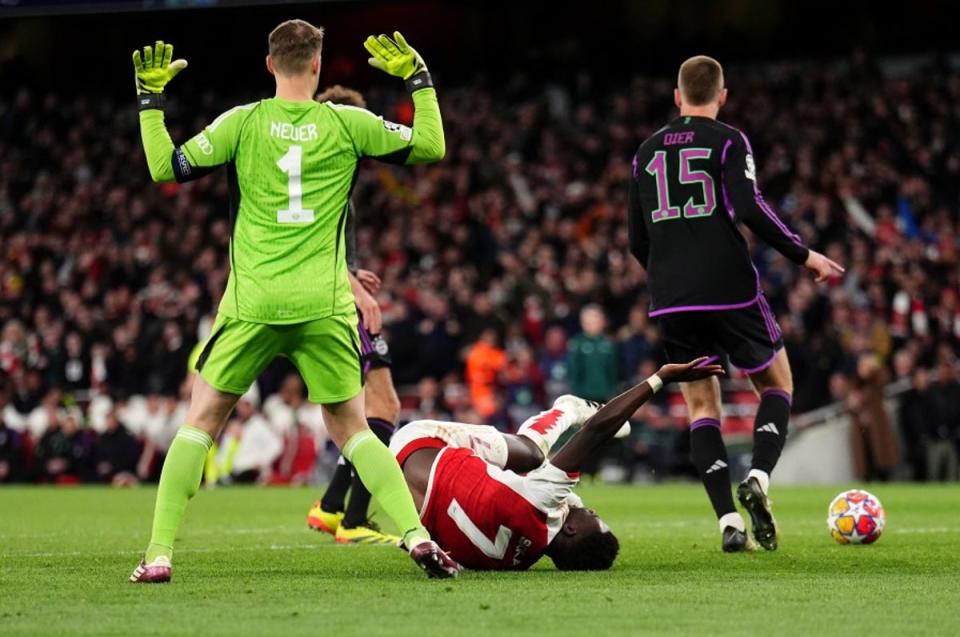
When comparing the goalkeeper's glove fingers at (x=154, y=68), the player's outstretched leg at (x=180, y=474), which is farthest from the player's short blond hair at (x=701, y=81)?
the player's outstretched leg at (x=180, y=474)

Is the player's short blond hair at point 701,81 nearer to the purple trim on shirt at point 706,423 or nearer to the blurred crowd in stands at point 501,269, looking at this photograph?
the purple trim on shirt at point 706,423

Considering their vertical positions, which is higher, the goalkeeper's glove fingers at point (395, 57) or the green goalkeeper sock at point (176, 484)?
the goalkeeper's glove fingers at point (395, 57)

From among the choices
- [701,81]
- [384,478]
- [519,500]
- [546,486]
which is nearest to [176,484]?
[384,478]

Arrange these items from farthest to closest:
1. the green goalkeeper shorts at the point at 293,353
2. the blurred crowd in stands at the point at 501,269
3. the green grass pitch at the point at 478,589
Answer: the blurred crowd in stands at the point at 501,269 < the green goalkeeper shorts at the point at 293,353 < the green grass pitch at the point at 478,589

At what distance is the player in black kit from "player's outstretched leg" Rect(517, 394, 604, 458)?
552 millimetres

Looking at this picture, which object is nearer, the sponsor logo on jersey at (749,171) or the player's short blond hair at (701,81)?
the sponsor logo on jersey at (749,171)

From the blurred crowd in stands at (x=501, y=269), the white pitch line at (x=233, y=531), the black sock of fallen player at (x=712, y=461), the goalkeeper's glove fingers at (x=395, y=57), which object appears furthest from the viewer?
the blurred crowd in stands at (x=501, y=269)

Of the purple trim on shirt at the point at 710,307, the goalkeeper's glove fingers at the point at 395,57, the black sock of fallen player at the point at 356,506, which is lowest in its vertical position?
the black sock of fallen player at the point at 356,506

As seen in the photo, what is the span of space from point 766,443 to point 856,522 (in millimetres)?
751

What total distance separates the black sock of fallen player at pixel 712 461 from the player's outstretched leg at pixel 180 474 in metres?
2.55

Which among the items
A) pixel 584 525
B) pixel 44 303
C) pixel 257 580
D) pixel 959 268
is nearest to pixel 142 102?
pixel 257 580

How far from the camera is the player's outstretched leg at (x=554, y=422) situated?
24.8 ft

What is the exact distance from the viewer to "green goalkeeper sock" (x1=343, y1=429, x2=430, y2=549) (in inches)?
247

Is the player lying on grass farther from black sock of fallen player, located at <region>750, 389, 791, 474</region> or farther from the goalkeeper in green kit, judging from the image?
black sock of fallen player, located at <region>750, 389, 791, 474</region>
